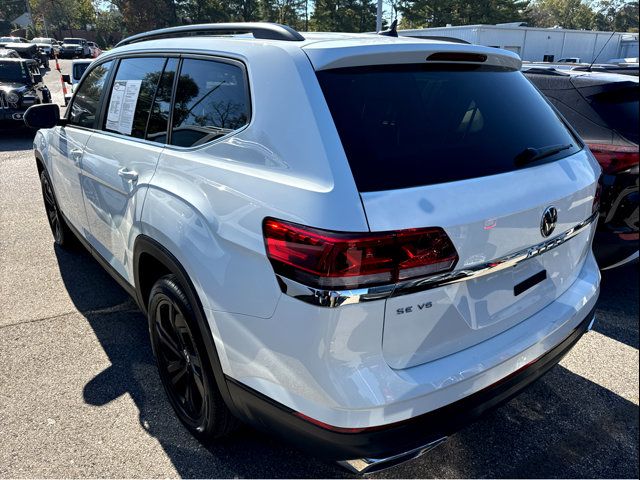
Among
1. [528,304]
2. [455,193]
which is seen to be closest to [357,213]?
[455,193]

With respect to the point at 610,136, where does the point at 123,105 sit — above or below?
above

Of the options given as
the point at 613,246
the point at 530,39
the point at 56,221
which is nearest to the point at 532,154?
the point at 613,246

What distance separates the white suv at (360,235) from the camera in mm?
1541

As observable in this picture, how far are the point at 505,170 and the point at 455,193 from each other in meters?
0.33

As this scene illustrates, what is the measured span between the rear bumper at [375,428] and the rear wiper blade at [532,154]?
0.80 meters

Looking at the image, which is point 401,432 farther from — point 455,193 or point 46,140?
point 46,140

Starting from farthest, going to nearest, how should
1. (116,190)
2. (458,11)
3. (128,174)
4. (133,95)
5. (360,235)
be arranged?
(458,11), (133,95), (116,190), (128,174), (360,235)

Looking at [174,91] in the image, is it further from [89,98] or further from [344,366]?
[344,366]

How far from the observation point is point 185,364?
2383mm

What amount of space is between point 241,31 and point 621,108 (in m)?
2.93

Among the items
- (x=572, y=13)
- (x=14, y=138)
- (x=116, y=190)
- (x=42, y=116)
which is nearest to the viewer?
(x=116, y=190)

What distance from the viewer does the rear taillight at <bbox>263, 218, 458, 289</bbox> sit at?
1.49 meters

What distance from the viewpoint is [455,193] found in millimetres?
1638

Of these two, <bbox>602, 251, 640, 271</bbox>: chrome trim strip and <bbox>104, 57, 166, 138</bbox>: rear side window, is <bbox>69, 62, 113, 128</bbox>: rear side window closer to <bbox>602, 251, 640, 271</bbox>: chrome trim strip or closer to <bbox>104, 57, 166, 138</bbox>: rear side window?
<bbox>104, 57, 166, 138</bbox>: rear side window
